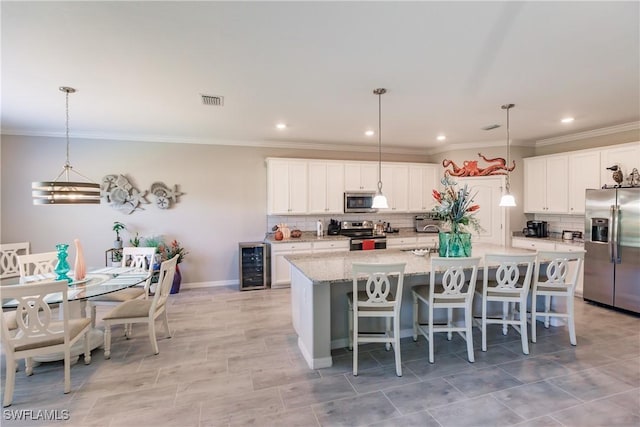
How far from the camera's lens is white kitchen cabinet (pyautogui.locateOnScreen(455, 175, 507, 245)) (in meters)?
5.85

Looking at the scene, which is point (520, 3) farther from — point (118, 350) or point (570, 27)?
point (118, 350)

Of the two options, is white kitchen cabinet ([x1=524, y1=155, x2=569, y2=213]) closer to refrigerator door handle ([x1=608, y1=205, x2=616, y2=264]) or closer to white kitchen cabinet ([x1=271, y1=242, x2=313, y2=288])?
refrigerator door handle ([x1=608, y1=205, x2=616, y2=264])

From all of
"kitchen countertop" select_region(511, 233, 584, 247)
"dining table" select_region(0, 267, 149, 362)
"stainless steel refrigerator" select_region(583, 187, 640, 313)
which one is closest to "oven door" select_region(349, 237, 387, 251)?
"kitchen countertop" select_region(511, 233, 584, 247)

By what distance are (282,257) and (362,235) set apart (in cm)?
159

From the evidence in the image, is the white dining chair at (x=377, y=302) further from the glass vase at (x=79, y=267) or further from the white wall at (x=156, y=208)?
the white wall at (x=156, y=208)

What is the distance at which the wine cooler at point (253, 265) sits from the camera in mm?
5492

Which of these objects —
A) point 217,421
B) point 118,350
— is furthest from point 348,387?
point 118,350

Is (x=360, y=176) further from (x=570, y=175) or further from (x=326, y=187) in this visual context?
(x=570, y=175)

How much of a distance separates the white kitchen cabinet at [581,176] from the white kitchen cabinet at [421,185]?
2224 mm

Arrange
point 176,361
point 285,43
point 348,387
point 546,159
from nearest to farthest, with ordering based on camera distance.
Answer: point 285,43, point 348,387, point 176,361, point 546,159

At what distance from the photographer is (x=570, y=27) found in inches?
82.5

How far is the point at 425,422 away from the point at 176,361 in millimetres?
2274

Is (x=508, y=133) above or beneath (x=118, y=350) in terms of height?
above

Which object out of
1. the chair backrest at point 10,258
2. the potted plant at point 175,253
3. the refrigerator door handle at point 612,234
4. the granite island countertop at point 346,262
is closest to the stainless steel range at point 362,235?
the granite island countertop at point 346,262
